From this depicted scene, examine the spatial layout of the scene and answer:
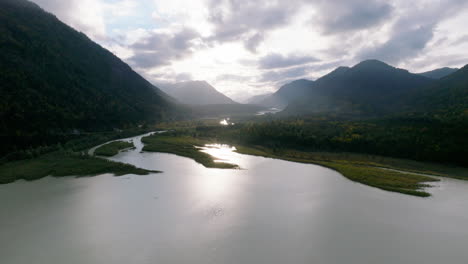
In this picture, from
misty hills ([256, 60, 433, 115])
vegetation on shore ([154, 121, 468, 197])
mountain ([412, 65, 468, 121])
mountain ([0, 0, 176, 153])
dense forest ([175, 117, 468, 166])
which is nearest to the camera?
vegetation on shore ([154, 121, 468, 197])

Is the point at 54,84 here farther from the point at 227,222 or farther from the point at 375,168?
the point at 375,168

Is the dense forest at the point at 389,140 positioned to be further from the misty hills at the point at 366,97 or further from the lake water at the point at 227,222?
the misty hills at the point at 366,97

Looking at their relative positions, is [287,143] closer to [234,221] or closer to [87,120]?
[234,221]

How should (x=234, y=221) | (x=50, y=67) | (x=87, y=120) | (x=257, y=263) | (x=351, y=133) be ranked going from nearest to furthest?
1. (x=257, y=263)
2. (x=234, y=221)
3. (x=351, y=133)
4. (x=87, y=120)
5. (x=50, y=67)

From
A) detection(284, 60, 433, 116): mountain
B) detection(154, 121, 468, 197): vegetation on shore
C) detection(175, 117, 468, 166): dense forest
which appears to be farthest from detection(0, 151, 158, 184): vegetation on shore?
detection(284, 60, 433, 116): mountain

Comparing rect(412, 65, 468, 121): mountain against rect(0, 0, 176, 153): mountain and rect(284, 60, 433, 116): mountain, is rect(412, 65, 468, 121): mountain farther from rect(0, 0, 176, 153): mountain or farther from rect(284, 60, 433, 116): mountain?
rect(0, 0, 176, 153): mountain

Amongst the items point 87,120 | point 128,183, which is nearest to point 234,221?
point 128,183
